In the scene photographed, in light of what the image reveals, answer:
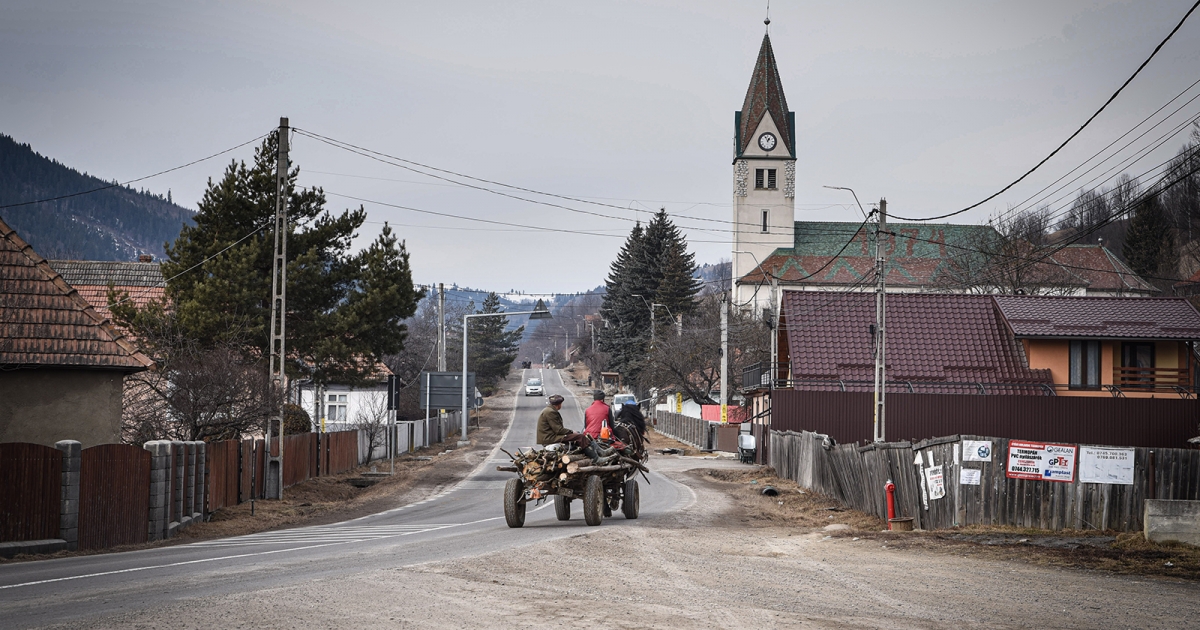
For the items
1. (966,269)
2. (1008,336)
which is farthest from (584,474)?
(966,269)

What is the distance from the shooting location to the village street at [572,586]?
870cm

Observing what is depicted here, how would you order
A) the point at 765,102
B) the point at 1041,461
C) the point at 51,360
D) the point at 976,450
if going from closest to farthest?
1. the point at 1041,461
2. the point at 976,450
3. the point at 51,360
4. the point at 765,102

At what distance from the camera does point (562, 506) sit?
57.9 ft

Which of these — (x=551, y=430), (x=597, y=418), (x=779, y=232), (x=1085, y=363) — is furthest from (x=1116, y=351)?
(x=779, y=232)

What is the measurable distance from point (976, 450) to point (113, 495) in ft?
46.5

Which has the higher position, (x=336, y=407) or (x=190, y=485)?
(x=190, y=485)

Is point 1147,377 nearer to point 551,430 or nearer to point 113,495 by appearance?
point 551,430

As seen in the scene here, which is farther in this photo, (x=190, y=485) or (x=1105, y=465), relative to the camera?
(x=190, y=485)

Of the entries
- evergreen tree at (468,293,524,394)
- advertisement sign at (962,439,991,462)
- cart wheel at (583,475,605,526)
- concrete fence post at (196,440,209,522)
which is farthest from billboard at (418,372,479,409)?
evergreen tree at (468,293,524,394)

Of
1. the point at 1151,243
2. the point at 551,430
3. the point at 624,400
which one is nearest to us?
the point at 551,430

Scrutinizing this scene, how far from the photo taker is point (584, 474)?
55.8 feet

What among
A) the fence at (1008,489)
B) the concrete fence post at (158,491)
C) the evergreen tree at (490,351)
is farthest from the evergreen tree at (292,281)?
the evergreen tree at (490,351)

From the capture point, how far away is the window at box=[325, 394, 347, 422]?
60156 millimetres

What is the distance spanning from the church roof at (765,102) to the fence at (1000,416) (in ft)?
207
